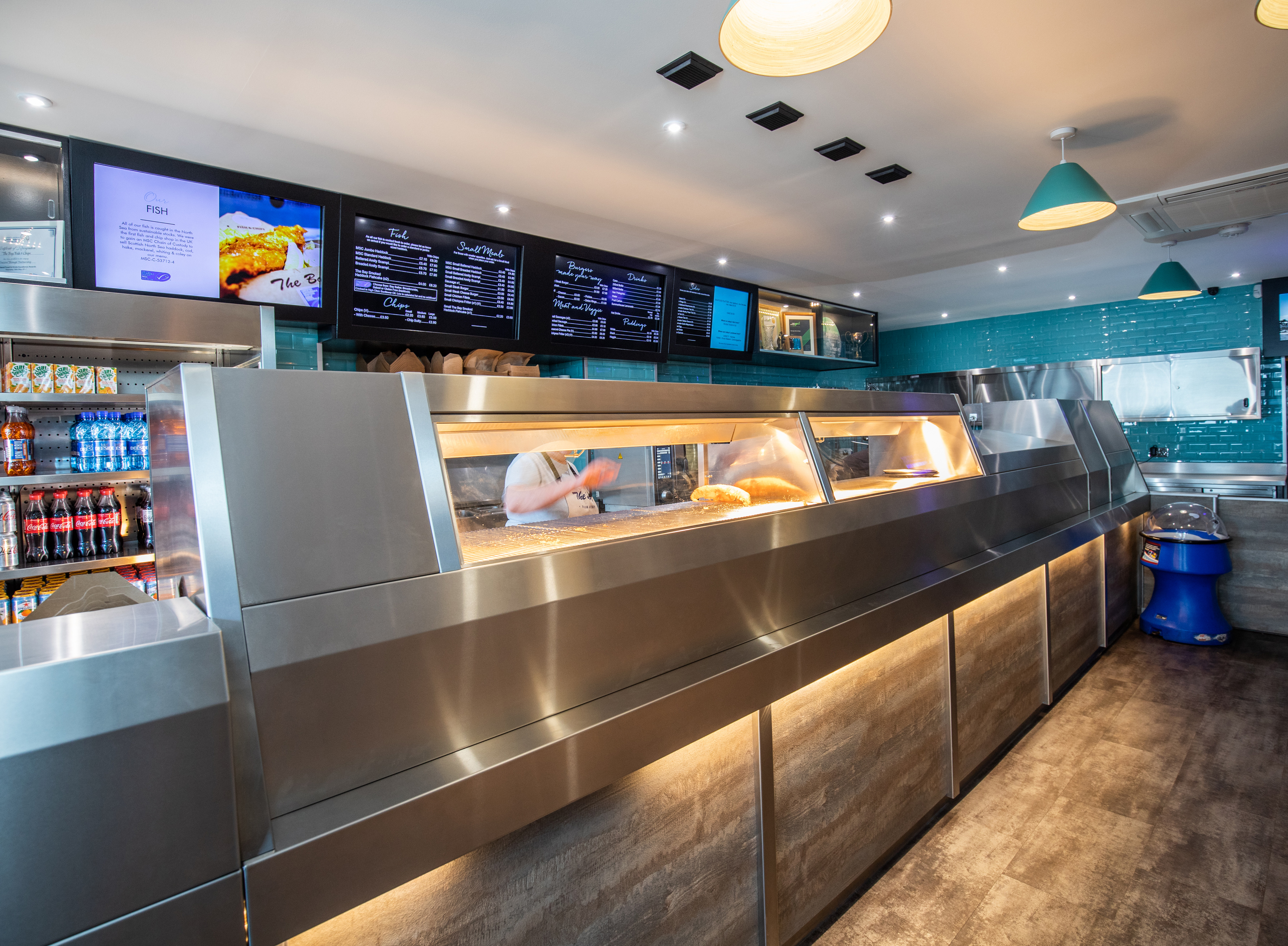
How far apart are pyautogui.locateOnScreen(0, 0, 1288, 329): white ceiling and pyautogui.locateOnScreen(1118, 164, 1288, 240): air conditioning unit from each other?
0.09 metres

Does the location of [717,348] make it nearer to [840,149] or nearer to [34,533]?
[840,149]

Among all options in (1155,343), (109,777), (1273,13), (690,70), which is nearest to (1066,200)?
(1273,13)

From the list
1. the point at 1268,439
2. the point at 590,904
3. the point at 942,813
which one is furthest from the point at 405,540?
the point at 1268,439

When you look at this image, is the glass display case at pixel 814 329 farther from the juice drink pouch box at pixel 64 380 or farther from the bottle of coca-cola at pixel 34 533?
the bottle of coca-cola at pixel 34 533

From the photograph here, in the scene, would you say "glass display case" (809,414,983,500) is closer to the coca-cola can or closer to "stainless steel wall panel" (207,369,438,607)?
"stainless steel wall panel" (207,369,438,607)

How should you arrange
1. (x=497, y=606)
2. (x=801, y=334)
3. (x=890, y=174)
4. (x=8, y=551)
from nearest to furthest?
(x=497, y=606) < (x=8, y=551) < (x=890, y=174) < (x=801, y=334)

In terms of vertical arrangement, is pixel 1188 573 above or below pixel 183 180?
below

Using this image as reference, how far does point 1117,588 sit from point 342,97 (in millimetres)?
5074

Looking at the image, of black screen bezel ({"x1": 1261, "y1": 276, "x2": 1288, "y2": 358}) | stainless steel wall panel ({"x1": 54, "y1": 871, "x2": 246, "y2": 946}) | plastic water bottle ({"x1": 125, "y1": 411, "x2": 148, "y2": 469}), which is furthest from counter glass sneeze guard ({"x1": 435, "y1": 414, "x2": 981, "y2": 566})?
black screen bezel ({"x1": 1261, "y1": 276, "x2": 1288, "y2": 358})

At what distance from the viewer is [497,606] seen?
1.14 meters

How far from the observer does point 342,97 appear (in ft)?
8.61

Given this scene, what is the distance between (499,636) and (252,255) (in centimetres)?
294

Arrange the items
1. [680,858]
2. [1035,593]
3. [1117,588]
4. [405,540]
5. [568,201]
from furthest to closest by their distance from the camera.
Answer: [1117,588], [568,201], [1035,593], [680,858], [405,540]

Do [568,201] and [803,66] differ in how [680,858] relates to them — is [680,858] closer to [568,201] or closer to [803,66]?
[803,66]
